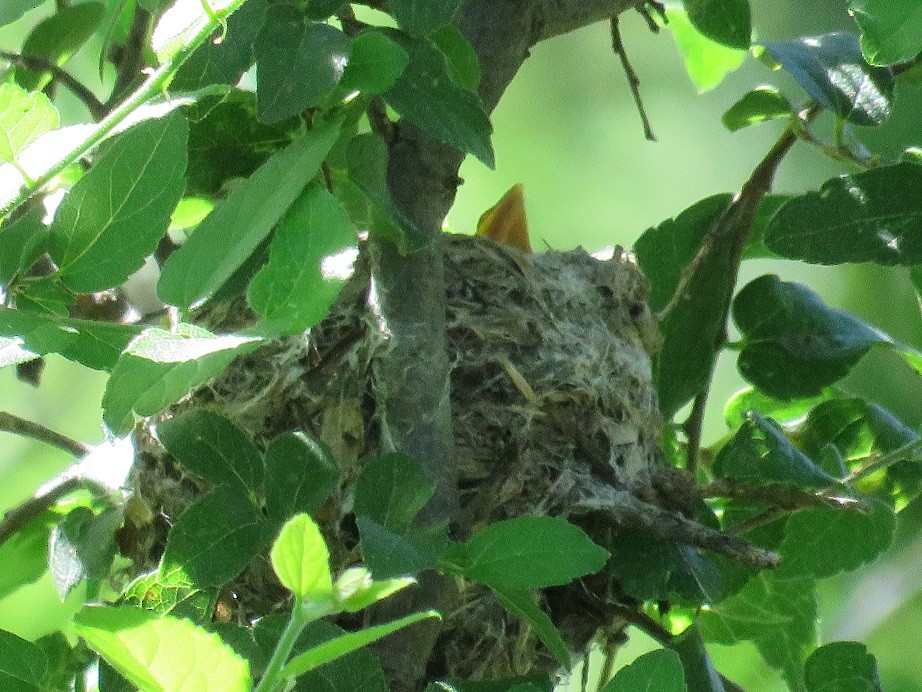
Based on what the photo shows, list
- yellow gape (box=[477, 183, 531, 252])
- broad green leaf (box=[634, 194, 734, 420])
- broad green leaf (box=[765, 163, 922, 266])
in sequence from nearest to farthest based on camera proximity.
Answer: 1. broad green leaf (box=[765, 163, 922, 266])
2. broad green leaf (box=[634, 194, 734, 420])
3. yellow gape (box=[477, 183, 531, 252])

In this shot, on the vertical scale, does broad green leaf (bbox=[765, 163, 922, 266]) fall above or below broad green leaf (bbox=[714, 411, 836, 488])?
above

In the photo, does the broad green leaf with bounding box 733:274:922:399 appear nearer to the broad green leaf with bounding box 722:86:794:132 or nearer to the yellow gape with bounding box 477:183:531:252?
the broad green leaf with bounding box 722:86:794:132

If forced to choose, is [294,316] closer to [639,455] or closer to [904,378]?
[639,455]

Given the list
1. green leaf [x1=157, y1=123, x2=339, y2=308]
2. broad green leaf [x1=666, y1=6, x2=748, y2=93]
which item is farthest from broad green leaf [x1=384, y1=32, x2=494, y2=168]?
broad green leaf [x1=666, y1=6, x2=748, y2=93]

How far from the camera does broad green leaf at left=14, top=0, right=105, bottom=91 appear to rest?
4.46 feet

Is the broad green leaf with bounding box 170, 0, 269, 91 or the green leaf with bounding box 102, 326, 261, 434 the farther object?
the broad green leaf with bounding box 170, 0, 269, 91

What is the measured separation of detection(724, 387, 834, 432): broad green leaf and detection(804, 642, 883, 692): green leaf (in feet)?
1.45

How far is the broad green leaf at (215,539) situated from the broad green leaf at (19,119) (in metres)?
0.29

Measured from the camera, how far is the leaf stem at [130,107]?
66 centimetres

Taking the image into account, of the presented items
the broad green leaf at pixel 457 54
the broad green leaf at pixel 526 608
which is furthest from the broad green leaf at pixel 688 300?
the broad green leaf at pixel 526 608

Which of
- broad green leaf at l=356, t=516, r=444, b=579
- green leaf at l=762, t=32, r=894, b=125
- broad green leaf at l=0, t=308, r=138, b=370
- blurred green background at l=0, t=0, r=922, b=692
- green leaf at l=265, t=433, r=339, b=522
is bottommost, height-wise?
blurred green background at l=0, t=0, r=922, b=692

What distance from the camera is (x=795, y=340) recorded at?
1389mm

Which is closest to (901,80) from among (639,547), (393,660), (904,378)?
(639,547)

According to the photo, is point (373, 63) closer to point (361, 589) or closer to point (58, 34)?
point (361, 589)
